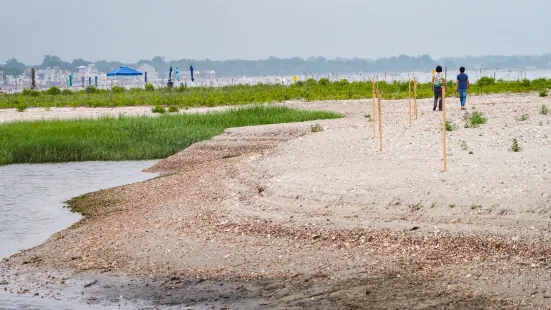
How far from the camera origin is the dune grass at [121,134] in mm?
29344

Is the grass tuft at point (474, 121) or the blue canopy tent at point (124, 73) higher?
the blue canopy tent at point (124, 73)

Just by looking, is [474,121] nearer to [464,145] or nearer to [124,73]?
[464,145]

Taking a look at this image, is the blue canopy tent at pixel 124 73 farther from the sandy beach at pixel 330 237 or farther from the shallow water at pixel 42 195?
the sandy beach at pixel 330 237

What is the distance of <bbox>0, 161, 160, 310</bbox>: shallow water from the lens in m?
15.7

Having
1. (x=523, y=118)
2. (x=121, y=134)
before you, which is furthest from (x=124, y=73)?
(x=523, y=118)

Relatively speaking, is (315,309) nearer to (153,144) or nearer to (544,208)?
(544,208)

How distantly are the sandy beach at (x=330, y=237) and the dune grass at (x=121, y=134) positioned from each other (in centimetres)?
851

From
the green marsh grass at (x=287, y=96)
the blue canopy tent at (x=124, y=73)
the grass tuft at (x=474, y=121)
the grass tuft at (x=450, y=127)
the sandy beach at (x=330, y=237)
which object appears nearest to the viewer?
the sandy beach at (x=330, y=237)

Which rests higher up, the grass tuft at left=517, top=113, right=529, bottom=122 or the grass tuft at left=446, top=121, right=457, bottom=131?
the grass tuft at left=517, top=113, right=529, bottom=122

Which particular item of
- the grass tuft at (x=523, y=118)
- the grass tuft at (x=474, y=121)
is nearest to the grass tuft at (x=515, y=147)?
the grass tuft at (x=474, y=121)

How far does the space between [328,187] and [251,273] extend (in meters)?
4.32

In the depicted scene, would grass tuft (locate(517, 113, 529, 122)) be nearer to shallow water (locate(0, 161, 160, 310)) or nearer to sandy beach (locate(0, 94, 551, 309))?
sandy beach (locate(0, 94, 551, 309))

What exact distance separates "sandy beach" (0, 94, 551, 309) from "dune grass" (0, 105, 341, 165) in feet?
27.9

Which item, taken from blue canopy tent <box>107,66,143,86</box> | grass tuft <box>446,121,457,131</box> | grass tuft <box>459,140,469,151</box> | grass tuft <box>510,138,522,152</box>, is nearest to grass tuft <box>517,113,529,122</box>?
grass tuft <box>446,121,457,131</box>
